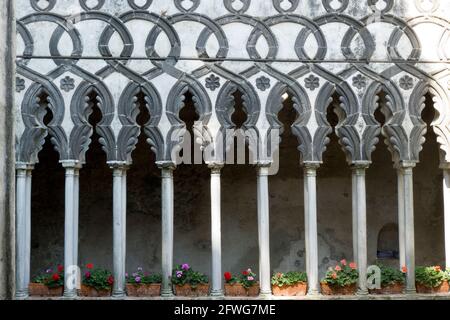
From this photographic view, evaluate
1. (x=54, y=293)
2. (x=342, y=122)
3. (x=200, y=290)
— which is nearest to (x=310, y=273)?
(x=200, y=290)

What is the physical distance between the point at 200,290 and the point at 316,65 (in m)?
4.34

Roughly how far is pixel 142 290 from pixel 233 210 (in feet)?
12.4

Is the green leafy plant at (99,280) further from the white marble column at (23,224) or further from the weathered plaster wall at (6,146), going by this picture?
the weathered plaster wall at (6,146)

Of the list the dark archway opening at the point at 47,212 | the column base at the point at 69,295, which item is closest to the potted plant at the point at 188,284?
the column base at the point at 69,295

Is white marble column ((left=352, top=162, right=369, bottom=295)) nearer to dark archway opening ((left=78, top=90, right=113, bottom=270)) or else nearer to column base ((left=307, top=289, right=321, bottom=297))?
column base ((left=307, top=289, right=321, bottom=297))

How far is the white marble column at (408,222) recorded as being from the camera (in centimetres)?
1202

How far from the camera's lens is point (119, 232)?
12.0m

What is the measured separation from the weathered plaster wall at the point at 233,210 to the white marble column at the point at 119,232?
9.79 feet

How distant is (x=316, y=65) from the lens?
1222cm

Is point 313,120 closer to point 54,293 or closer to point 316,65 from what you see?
point 316,65

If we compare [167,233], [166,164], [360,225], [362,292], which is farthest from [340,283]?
[166,164]

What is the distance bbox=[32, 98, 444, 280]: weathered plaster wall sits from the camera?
14953mm

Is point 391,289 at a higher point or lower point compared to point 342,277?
lower

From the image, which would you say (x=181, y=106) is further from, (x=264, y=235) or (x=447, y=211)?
(x=447, y=211)
